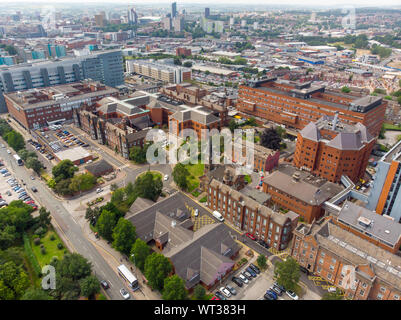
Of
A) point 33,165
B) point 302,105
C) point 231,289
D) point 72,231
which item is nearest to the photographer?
point 231,289

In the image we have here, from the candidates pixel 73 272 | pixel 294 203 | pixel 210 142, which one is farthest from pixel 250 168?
pixel 73 272

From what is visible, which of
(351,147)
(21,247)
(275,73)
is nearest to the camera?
(21,247)

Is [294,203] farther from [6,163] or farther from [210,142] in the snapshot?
[6,163]

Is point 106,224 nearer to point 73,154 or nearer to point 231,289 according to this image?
point 231,289

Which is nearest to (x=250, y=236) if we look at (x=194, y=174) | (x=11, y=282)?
(x=194, y=174)

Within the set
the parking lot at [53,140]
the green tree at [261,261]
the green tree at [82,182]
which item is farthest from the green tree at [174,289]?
the parking lot at [53,140]

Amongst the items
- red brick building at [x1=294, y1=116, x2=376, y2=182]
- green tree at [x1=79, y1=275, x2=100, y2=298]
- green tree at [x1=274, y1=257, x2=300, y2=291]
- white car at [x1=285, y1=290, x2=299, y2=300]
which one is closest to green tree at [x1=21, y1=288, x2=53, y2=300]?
green tree at [x1=79, y1=275, x2=100, y2=298]
